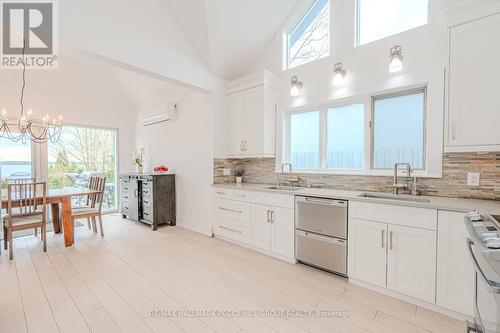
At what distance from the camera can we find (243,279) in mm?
2391

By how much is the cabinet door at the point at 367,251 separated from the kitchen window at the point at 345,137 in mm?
919

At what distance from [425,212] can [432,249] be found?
0.30m

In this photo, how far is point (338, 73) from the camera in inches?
107

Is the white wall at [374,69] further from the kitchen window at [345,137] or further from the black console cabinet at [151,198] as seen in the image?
the black console cabinet at [151,198]

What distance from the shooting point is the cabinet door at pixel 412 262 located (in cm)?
184

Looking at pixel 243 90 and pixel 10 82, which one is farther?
pixel 10 82

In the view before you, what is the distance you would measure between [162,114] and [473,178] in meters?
4.87

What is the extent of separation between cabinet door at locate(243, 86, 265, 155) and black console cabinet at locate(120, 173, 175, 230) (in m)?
1.84

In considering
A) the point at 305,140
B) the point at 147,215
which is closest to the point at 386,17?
the point at 305,140

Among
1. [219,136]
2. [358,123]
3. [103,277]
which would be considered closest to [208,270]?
[103,277]

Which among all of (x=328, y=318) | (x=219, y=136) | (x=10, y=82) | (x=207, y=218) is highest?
(x=10, y=82)

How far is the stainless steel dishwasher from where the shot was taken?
2.33m

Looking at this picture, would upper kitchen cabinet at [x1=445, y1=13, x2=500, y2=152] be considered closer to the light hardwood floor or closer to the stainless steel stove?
the stainless steel stove

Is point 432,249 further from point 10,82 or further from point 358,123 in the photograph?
point 10,82
